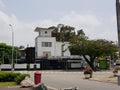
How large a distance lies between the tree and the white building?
13.3 metres

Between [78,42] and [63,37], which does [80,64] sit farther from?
[63,37]

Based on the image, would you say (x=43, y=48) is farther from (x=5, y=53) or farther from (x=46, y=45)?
(x=5, y=53)

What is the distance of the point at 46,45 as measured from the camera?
104750 mm

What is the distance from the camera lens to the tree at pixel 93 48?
3482 inches

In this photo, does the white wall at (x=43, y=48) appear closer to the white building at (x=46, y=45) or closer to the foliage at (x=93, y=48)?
the white building at (x=46, y=45)

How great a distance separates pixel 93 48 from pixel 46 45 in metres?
19.9

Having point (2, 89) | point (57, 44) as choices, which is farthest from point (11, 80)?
point (57, 44)

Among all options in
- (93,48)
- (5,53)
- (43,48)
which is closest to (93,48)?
(93,48)

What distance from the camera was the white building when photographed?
10425cm

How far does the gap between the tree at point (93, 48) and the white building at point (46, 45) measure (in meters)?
13.3

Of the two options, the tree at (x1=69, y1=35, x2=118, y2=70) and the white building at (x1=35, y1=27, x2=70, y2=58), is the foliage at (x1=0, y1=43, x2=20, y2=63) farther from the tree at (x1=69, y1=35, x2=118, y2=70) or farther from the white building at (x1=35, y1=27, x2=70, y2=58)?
the tree at (x1=69, y1=35, x2=118, y2=70)

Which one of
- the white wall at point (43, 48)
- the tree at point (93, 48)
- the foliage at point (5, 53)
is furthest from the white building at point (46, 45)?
the tree at point (93, 48)

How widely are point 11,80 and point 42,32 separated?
2749 inches

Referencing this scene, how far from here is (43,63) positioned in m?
99.8
